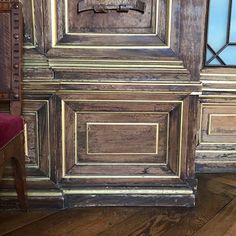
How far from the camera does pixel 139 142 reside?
1.36 meters

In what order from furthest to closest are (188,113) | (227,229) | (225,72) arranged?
(225,72) < (188,113) < (227,229)

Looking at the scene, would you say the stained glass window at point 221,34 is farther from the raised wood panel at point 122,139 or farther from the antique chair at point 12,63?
the antique chair at point 12,63

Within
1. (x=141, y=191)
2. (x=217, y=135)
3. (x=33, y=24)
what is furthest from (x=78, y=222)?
(x=217, y=135)

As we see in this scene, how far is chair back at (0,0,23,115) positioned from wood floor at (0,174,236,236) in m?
0.45

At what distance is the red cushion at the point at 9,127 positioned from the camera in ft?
3.28

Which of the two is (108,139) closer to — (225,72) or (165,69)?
(165,69)

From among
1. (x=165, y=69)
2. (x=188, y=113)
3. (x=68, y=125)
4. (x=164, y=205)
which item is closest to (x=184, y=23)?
(x=165, y=69)

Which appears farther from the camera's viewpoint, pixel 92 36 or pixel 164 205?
pixel 164 205

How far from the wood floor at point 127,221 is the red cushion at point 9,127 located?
362 mm

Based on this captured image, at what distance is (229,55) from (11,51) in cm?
116

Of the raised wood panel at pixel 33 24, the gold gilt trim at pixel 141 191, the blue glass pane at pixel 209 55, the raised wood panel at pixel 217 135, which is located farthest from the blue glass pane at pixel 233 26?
the raised wood panel at pixel 33 24

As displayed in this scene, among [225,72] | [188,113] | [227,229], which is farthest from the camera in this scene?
[225,72]

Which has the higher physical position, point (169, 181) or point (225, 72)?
point (225, 72)

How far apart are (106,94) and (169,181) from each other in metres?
0.45
